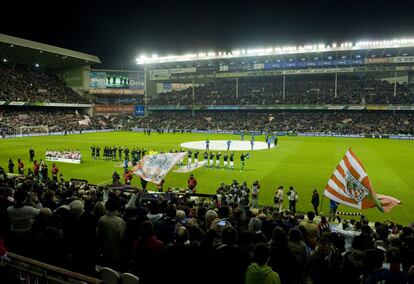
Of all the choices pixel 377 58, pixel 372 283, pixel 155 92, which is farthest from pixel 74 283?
pixel 155 92

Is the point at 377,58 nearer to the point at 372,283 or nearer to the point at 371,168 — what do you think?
the point at 371,168

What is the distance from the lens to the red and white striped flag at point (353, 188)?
1016 cm

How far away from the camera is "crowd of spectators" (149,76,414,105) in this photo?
2591 inches

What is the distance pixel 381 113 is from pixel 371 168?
45.8m

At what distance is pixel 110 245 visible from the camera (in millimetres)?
5613

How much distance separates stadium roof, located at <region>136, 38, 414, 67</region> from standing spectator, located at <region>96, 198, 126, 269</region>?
6291 centimetres

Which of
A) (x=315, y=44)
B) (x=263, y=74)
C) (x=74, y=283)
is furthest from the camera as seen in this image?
(x=263, y=74)

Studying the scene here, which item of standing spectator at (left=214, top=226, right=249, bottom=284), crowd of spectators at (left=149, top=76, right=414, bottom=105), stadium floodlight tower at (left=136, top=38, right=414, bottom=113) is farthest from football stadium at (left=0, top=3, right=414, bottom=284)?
crowd of spectators at (left=149, top=76, right=414, bottom=105)

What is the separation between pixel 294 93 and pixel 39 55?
5458cm

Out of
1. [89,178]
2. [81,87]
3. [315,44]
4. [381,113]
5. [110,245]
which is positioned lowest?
[89,178]

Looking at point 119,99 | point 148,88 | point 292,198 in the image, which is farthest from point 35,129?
point 292,198

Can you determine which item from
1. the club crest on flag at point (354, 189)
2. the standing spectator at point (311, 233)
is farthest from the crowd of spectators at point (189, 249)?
the club crest on flag at point (354, 189)

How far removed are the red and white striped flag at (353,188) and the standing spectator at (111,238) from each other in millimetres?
7522

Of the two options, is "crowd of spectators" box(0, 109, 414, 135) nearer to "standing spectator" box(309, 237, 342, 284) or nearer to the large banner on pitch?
the large banner on pitch
